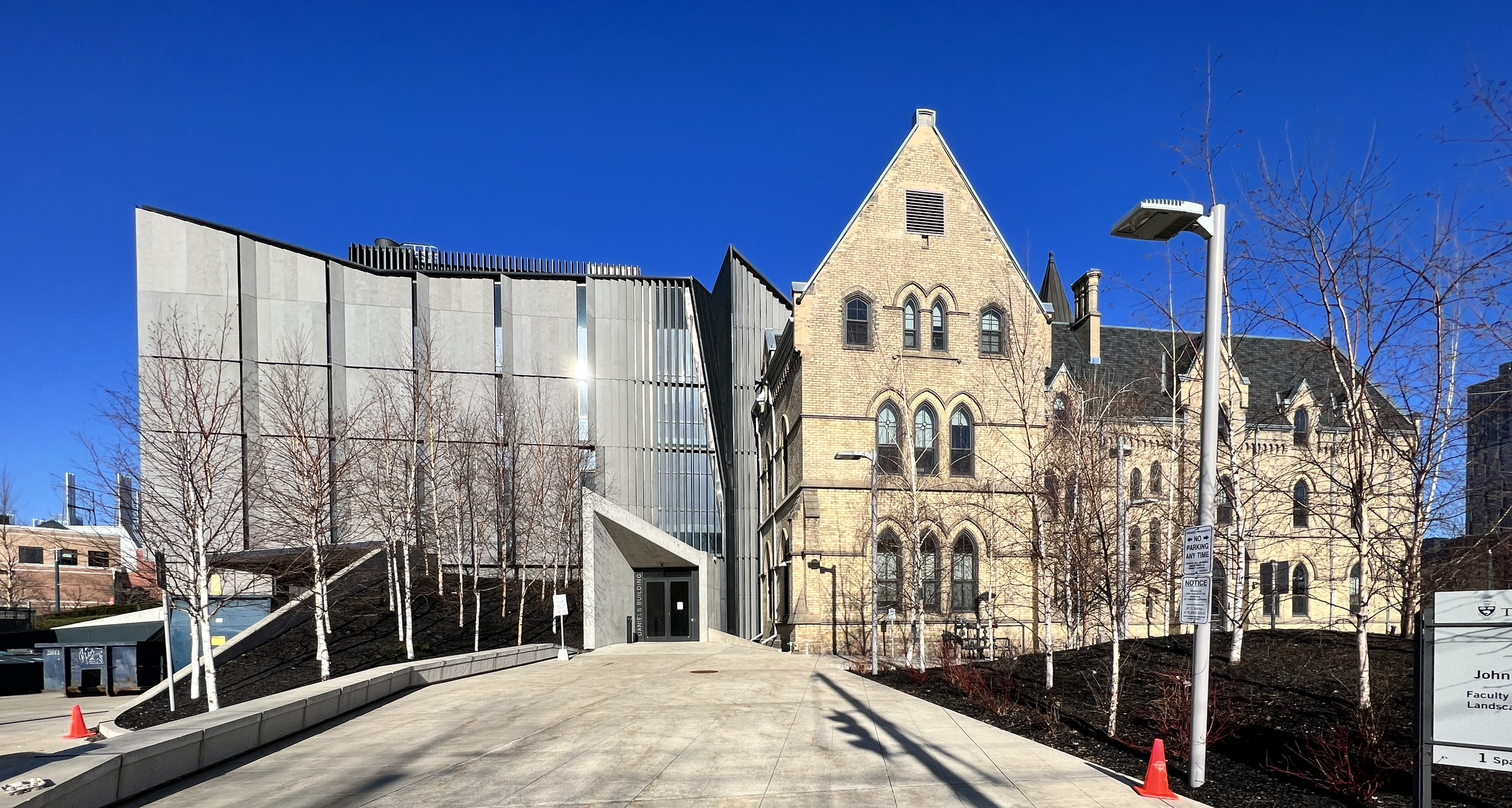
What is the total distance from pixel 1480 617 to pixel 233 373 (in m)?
46.1

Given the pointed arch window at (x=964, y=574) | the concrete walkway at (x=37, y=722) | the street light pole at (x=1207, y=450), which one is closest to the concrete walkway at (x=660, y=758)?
the street light pole at (x=1207, y=450)

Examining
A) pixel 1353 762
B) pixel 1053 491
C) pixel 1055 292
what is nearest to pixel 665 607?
pixel 1053 491

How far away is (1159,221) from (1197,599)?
3.94 metres

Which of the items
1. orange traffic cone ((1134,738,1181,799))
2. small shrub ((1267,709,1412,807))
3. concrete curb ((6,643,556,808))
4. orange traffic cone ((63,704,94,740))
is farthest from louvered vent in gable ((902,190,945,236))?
orange traffic cone ((63,704,94,740))

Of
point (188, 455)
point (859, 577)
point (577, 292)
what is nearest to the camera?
point (188, 455)

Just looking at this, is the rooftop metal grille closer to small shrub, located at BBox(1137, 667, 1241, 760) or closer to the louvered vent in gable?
the louvered vent in gable

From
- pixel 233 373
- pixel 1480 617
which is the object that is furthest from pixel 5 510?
pixel 1480 617

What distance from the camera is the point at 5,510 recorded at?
60.3m

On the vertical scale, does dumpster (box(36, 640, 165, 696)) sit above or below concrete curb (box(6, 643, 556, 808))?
below

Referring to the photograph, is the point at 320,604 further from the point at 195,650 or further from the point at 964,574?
the point at 964,574

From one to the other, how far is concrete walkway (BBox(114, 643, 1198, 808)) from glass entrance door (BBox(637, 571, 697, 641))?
17.6m

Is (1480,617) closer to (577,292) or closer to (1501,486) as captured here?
(1501,486)

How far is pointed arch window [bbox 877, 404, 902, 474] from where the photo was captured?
31.2 metres

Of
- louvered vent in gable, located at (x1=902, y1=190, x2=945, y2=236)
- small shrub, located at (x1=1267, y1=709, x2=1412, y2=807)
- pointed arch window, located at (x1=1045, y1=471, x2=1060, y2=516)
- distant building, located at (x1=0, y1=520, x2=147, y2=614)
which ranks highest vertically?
louvered vent in gable, located at (x1=902, y1=190, x2=945, y2=236)
